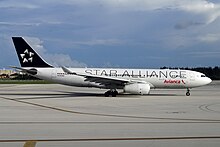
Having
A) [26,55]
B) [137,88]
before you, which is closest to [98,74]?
[137,88]

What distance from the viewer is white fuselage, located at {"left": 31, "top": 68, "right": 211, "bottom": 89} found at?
3497cm

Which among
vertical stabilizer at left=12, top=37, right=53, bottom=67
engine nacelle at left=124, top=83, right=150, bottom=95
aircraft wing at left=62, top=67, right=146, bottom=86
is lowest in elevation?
engine nacelle at left=124, top=83, right=150, bottom=95

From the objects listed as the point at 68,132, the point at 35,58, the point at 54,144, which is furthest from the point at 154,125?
the point at 35,58

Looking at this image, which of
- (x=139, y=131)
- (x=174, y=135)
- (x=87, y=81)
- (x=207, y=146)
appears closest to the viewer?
(x=207, y=146)

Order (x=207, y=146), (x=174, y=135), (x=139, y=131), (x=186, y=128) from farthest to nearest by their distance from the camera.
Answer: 1. (x=186, y=128)
2. (x=139, y=131)
3. (x=174, y=135)
4. (x=207, y=146)

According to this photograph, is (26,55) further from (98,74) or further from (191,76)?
(191,76)

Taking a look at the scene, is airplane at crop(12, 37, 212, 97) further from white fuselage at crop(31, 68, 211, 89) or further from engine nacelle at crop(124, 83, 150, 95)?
engine nacelle at crop(124, 83, 150, 95)

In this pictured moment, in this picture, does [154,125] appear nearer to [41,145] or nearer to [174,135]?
[174,135]

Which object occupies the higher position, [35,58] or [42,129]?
[35,58]

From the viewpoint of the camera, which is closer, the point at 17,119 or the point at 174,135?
the point at 174,135

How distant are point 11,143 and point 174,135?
4623 millimetres

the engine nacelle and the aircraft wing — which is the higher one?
the aircraft wing

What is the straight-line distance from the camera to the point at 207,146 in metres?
9.12

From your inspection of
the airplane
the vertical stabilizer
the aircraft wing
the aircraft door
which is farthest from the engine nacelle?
the vertical stabilizer
